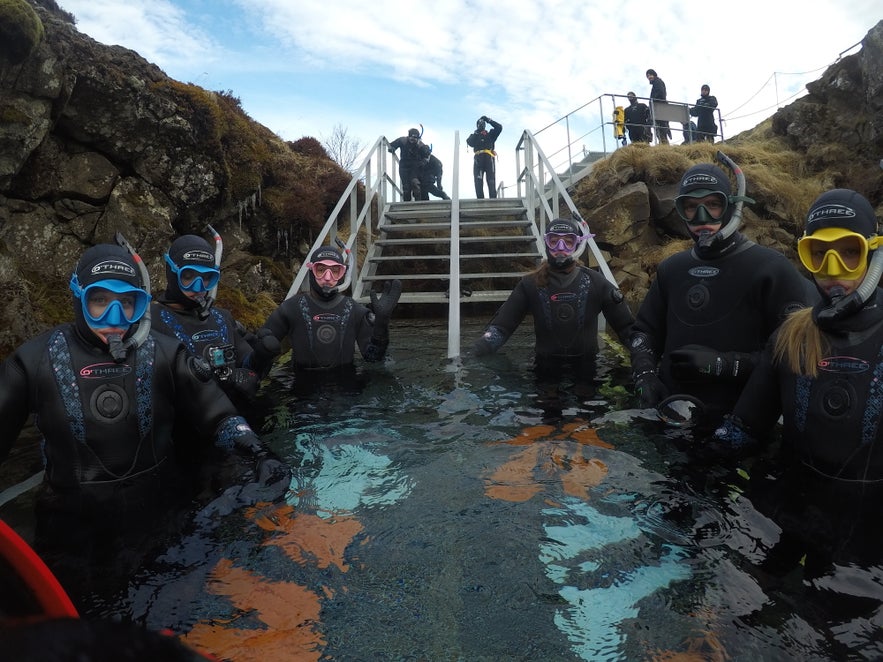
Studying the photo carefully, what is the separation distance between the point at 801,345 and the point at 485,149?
10833 millimetres

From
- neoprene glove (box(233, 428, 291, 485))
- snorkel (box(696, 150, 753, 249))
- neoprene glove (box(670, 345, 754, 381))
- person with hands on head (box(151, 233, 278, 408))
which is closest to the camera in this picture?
neoprene glove (box(233, 428, 291, 485))

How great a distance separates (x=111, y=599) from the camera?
7.47 ft

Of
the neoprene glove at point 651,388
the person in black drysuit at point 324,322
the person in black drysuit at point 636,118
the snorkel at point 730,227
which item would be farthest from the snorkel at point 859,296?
the person in black drysuit at point 636,118

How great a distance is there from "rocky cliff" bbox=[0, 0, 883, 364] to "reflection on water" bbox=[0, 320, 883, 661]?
3956mm

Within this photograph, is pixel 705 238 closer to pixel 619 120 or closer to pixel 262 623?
pixel 262 623

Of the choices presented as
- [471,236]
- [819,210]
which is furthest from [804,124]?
[819,210]

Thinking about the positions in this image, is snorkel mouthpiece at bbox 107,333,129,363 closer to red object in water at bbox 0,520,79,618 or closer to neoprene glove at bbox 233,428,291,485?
neoprene glove at bbox 233,428,291,485

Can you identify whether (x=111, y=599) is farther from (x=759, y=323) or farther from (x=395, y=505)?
(x=759, y=323)

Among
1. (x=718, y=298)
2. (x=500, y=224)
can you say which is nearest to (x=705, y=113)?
(x=500, y=224)

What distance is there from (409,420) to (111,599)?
8.24 ft

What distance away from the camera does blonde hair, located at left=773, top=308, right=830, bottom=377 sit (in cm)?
257

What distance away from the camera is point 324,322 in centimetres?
553

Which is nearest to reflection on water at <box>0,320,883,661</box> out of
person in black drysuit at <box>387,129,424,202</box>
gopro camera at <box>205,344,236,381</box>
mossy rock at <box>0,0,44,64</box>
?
gopro camera at <box>205,344,236,381</box>

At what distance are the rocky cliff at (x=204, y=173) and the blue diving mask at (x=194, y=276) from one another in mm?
2241
